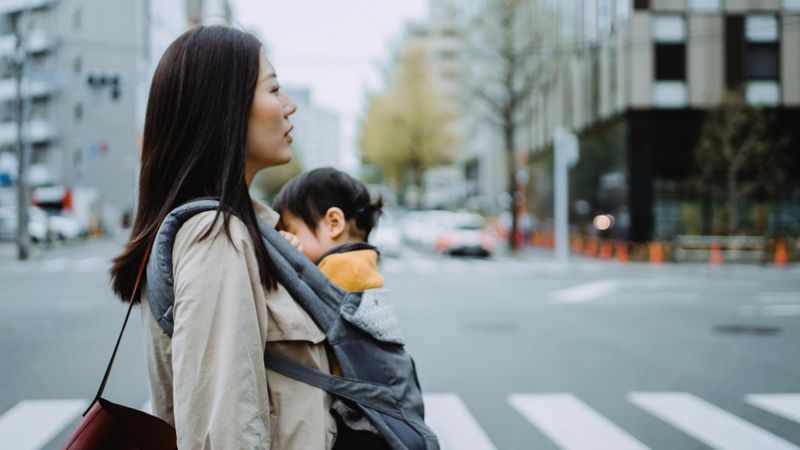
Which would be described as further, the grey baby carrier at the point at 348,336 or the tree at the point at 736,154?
the tree at the point at 736,154

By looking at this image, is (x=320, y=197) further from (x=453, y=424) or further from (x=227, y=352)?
(x=453, y=424)

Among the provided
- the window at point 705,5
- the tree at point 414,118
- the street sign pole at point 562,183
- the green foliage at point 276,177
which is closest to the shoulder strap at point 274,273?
the street sign pole at point 562,183

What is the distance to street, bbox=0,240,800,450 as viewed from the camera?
17.4ft

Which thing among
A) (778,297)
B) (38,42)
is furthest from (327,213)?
(38,42)

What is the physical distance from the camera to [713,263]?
23.6 metres

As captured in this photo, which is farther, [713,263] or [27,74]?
[27,74]

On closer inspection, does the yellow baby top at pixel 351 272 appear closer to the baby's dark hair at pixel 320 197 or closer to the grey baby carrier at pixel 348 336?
the grey baby carrier at pixel 348 336

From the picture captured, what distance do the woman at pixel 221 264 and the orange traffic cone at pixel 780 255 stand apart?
2391 centimetres

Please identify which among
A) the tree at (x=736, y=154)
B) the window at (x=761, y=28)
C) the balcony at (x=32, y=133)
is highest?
the window at (x=761, y=28)

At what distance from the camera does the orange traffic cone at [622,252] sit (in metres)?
25.3

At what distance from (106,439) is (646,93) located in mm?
27641

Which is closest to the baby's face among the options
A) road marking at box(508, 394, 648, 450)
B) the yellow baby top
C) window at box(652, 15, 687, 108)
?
the yellow baby top

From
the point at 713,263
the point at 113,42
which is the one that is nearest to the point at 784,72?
the point at 713,263

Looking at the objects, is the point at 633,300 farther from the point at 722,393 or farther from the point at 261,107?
the point at 261,107
